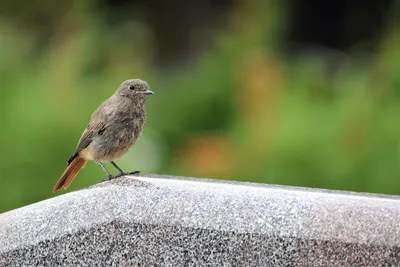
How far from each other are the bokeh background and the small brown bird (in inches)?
46.9

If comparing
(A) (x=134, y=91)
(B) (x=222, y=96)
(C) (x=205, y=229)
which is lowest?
(B) (x=222, y=96)

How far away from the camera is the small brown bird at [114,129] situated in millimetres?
4477

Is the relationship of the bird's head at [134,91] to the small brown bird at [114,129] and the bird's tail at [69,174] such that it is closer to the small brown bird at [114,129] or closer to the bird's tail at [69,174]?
the small brown bird at [114,129]

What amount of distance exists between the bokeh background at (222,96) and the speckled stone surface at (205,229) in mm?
1980

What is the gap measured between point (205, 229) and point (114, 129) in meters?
1.24

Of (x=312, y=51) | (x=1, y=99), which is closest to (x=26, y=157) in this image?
(x=1, y=99)

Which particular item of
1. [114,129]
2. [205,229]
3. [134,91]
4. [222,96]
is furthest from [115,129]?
[222,96]

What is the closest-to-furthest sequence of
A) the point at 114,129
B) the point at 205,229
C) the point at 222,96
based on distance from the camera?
the point at 205,229, the point at 114,129, the point at 222,96

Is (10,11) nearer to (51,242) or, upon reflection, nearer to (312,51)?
(312,51)

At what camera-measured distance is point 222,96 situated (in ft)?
20.4

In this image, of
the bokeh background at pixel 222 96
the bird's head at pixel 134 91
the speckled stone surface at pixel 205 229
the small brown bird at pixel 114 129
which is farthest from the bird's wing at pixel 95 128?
the bokeh background at pixel 222 96

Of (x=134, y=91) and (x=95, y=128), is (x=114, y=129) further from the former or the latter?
(x=134, y=91)

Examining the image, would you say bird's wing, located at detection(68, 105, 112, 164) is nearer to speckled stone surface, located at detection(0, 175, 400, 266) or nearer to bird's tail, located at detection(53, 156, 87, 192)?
bird's tail, located at detection(53, 156, 87, 192)

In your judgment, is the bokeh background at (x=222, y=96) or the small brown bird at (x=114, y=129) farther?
the bokeh background at (x=222, y=96)
